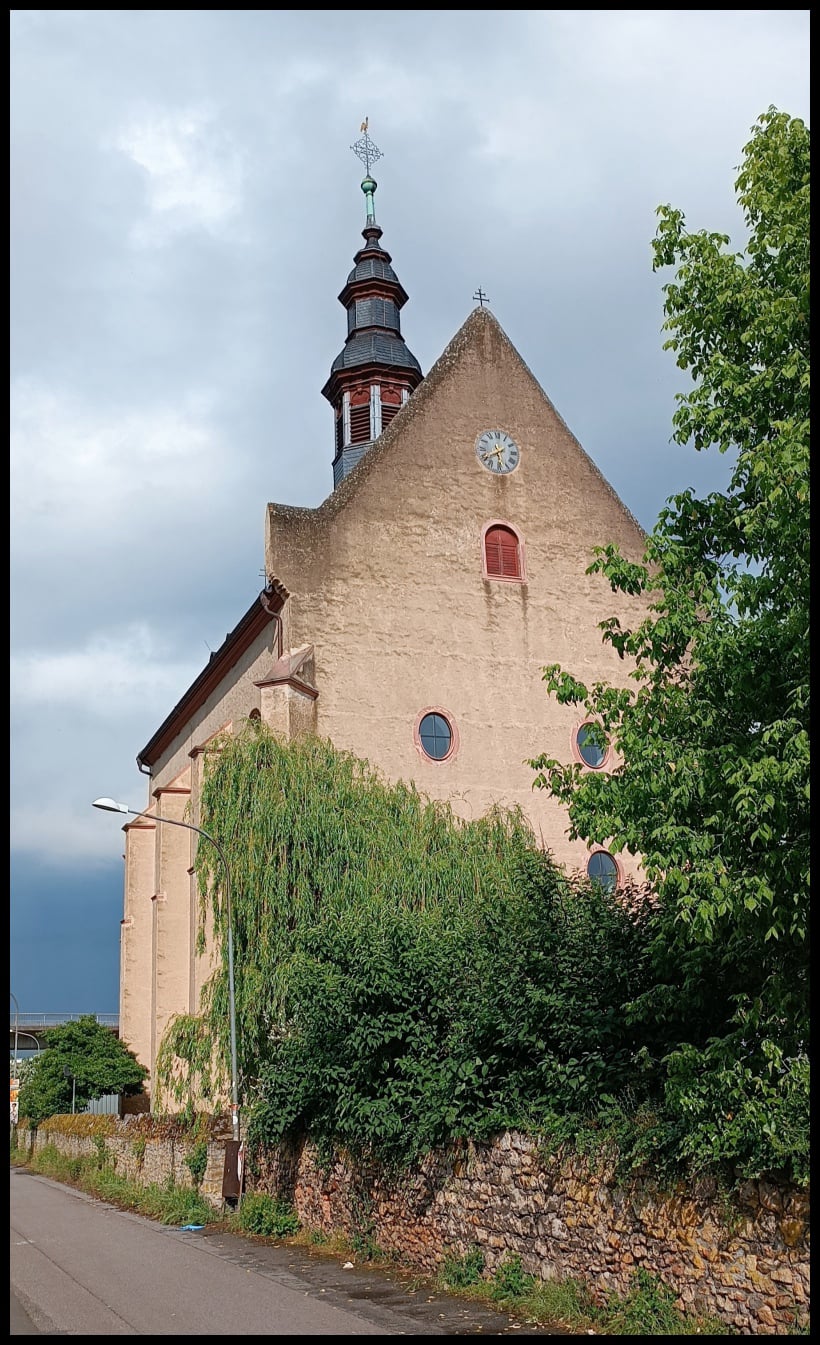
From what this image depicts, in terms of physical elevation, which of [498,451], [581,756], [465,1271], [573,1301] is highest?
[498,451]

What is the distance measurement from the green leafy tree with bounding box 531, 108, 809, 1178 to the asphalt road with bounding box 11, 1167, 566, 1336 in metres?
3.26

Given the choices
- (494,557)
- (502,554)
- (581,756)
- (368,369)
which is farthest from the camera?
(368,369)

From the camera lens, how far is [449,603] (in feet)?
83.3

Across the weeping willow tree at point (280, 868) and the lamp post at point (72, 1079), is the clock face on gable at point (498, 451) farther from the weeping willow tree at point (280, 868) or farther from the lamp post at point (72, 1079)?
the lamp post at point (72, 1079)

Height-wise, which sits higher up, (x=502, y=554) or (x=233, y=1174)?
(x=502, y=554)

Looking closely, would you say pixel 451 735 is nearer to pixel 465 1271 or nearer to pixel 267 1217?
pixel 267 1217

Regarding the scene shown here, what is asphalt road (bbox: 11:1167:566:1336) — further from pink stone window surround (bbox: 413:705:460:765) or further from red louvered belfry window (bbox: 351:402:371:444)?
red louvered belfry window (bbox: 351:402:371:444)

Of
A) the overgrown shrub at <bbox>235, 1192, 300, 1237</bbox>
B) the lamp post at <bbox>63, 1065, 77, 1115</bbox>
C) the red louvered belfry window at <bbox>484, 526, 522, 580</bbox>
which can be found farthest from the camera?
the lamp post at <bbox>63, 1065, 77, 1115</bbox>

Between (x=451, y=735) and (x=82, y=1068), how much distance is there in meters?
→ 17.9

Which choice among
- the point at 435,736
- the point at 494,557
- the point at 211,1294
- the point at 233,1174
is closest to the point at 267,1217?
the point at 233,1174

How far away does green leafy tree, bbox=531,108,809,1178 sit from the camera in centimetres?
800

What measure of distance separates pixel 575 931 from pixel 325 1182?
233 inches

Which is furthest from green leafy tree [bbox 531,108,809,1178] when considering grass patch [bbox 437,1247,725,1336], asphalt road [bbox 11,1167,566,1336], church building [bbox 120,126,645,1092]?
church building [bbox 120,126,645,1092]
